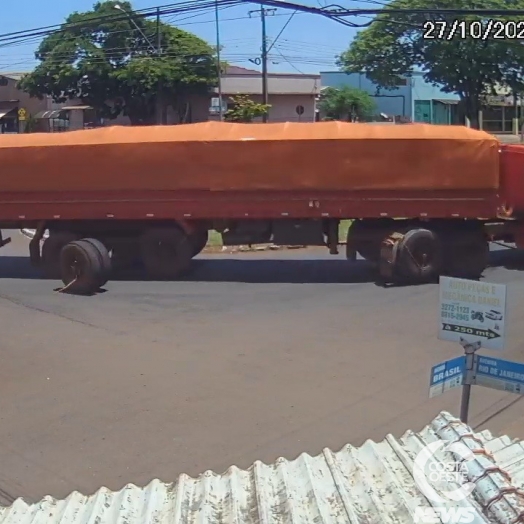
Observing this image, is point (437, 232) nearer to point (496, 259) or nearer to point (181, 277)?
point (496, 259)

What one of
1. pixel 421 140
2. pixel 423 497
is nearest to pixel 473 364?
pixel 423 497

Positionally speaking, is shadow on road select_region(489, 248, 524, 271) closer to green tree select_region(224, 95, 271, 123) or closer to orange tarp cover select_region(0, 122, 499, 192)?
orange tarp cover select_region(0, 122, 499, 192)

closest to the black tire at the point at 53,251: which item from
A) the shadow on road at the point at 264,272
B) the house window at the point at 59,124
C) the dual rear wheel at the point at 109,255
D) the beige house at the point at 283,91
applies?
the dual rear wheel at the point at 109,255

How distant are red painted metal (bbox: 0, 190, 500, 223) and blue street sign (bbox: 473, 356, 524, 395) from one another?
36.1 ft

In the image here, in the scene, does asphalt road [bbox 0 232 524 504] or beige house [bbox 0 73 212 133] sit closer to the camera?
asphalt road [bbox 0 232 524 504]

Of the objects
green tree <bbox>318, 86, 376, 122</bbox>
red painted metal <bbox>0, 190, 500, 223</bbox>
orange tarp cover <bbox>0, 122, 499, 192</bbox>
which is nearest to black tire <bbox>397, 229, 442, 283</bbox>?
red painted metal <bbox>0, 190, 500, 223</bbox>

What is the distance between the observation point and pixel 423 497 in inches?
155

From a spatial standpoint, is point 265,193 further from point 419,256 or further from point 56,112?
point 56,112

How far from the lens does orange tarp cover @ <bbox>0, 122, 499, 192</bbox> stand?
644 inches

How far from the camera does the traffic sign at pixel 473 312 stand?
5.62 meters

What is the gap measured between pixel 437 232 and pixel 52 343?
7799mm

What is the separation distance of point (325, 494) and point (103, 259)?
1299cm

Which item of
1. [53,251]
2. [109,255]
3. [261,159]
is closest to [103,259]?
[109,255]

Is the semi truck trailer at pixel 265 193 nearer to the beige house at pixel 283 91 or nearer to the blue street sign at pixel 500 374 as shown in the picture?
the blue street sign at pixel 500 374
